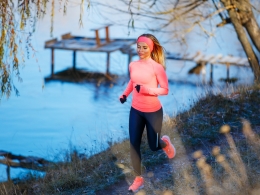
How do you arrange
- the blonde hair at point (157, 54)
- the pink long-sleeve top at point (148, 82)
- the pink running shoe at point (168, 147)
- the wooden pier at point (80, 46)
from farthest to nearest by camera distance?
the wooden pier at point (80, 46) < the pink running shoe at point (168, 147) < the blonde hair at point (157, 54) < the pink long-sleeve top at point (148, 82)

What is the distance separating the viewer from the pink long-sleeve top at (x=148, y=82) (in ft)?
15.5

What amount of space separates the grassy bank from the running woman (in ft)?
2.04

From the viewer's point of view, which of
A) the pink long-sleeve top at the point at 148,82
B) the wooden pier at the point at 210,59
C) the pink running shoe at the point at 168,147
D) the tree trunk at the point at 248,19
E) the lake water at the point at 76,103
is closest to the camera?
the pink long-sleeve top at the point at 148,82

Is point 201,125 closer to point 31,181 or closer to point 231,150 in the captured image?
point 231,150

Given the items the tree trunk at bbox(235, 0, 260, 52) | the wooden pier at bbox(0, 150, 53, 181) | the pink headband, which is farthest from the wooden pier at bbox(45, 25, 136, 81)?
the pink headband

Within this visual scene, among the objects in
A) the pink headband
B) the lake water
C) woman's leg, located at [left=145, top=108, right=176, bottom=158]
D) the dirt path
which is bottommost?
the lake water

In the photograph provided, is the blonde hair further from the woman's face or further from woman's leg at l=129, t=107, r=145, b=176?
woman's leg at l=129, t=107, r=145, b=176

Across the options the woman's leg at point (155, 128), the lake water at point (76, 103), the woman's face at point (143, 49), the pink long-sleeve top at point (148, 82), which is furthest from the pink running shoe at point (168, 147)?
the lake water at point (76, 103)

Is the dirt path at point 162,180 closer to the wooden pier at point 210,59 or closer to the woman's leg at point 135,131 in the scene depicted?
the woman's leg at point 135,131

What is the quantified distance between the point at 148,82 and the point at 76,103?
1119cm

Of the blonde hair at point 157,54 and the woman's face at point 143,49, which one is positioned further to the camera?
the blonde hair at point 157,54

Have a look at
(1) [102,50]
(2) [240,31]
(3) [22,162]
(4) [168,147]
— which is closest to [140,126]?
(4) [168,147]

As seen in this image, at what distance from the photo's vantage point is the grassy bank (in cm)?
516

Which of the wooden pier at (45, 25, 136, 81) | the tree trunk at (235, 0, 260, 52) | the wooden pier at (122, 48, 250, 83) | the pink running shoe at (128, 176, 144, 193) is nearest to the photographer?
the pink running shoe at (128, 176, 144, 193)
